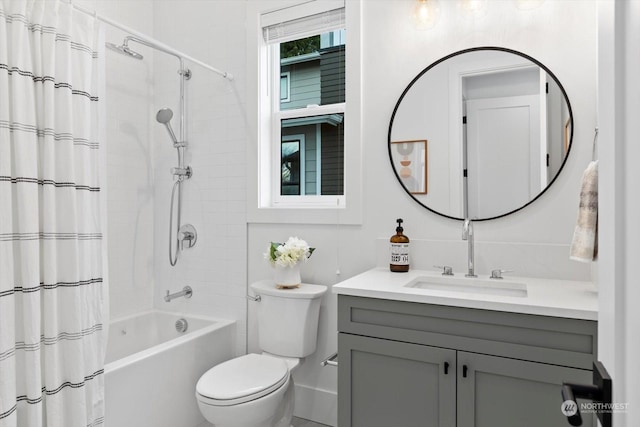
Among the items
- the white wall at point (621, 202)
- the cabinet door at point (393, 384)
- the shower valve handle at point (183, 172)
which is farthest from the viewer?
the shower valve handle at point (183, 172)

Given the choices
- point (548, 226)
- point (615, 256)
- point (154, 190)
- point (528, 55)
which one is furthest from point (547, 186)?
point (154, 190)

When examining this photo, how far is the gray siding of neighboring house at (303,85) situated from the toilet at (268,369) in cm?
112

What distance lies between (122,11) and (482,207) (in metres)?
2.55

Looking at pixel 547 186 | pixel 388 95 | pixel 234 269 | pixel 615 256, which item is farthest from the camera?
pixel 234 269

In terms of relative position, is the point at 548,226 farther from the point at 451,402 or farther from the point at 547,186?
the point at 451,402

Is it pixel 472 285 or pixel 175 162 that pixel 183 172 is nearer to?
pixel 175 162

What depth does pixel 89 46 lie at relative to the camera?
1672 millimetres

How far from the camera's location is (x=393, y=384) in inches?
63.3

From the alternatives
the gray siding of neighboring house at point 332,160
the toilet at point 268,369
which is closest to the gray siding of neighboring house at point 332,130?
the gray siding of neighboring house at point 332,160

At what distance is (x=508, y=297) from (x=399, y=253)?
24.1 inches

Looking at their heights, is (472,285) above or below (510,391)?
above

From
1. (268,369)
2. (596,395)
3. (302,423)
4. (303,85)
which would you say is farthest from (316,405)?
(596,395)

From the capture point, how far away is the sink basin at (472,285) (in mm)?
1757

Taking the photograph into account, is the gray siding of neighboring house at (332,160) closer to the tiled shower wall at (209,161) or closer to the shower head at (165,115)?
the tiled shower wall at (209,161)
